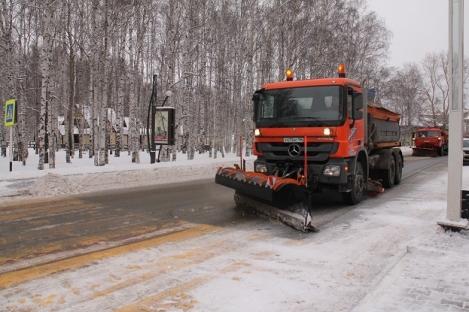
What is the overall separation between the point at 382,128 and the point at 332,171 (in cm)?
464

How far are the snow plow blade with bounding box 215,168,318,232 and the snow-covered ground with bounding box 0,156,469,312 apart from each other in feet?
0.98

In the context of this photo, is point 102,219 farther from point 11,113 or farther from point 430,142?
point 430,142

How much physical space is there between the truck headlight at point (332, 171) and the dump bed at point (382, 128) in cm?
290

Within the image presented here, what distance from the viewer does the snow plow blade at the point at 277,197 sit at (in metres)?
8.25

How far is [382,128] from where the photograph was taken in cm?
1366

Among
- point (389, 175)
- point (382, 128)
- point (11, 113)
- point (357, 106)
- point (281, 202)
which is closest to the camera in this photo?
point (281, 202)

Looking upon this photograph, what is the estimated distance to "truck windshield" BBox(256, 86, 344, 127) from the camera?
9.92 meters

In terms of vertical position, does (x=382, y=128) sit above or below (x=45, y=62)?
below

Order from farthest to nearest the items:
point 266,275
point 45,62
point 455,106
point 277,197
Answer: point 45,62, point 277,197, point 455,106, point 266,275

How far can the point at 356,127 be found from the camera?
10555 millimetres

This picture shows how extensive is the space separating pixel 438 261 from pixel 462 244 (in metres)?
1.23

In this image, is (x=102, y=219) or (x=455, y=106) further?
(x=102, y=219)

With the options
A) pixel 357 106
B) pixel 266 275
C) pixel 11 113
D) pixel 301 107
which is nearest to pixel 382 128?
pixel 357 106

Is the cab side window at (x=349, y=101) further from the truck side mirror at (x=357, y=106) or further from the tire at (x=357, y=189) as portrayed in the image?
the tire at (x=357, y=189)
